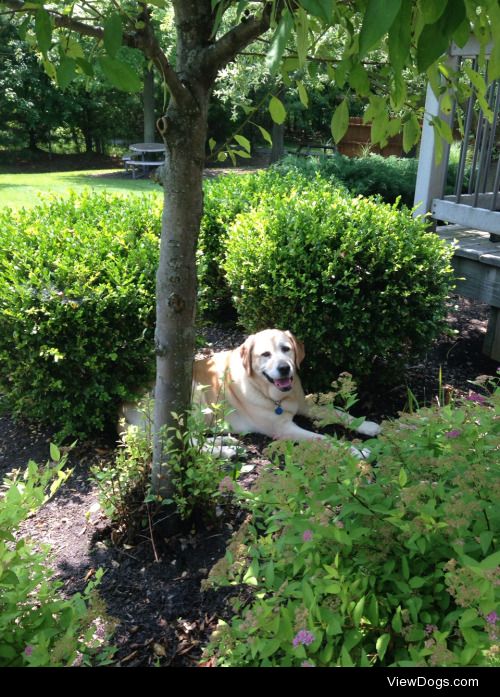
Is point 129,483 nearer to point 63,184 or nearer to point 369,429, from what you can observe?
point 369,429

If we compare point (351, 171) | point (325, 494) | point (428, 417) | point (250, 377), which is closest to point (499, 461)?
point (428, 417)

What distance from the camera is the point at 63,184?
19.0 m

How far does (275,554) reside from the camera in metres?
2.03

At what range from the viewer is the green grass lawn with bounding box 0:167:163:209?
15914 millimetres

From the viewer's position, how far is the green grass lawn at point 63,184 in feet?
52.2

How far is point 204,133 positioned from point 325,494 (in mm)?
1862

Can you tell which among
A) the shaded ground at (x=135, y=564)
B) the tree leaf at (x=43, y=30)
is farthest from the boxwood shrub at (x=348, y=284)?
the tree leaf at (x=43, y=30)

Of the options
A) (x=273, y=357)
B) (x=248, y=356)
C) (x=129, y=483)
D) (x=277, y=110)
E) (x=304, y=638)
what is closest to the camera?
(x=304, y=638)

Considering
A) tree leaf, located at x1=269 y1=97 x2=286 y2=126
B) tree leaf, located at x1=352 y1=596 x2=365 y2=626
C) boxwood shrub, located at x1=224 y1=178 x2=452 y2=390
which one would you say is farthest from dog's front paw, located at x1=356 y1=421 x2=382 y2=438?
tree leaf, located at x1=352 y1=596 x2=365 y2=626

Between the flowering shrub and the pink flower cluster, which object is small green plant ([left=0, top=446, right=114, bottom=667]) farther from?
the pink flower cluster

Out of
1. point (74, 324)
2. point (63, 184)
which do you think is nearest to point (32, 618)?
point (74, 324)

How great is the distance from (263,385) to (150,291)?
1074 mm

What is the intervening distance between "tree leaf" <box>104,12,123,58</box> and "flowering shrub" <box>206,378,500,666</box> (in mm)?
1333

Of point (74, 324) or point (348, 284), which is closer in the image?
point (74, 324)
